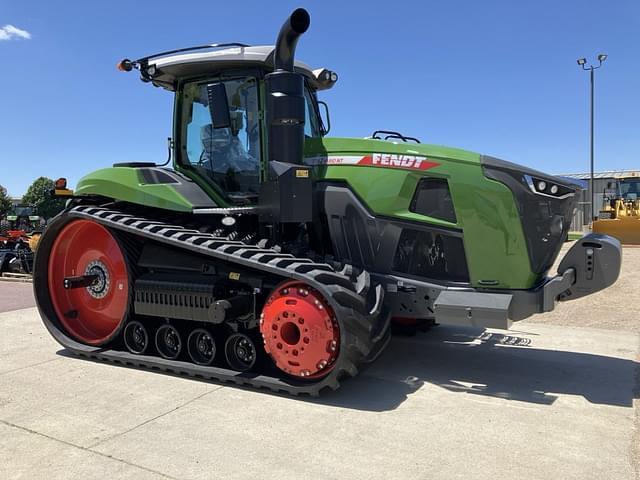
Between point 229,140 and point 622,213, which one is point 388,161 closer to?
point 229,140

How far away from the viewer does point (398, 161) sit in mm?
4602

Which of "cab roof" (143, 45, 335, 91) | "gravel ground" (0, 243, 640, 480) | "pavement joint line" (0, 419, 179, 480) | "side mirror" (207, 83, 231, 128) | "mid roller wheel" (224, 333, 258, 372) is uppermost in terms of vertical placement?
"cab roof" (143, 45, 335, 91)

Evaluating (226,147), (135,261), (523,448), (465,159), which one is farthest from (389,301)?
(135,261)

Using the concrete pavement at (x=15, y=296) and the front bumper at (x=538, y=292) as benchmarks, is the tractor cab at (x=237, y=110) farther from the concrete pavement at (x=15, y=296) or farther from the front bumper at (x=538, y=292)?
the concrete pavement at (x=15, y=296)

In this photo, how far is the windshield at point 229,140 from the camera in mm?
5129

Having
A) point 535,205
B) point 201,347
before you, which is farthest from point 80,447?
point 535,205

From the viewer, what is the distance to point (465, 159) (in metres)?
4.42

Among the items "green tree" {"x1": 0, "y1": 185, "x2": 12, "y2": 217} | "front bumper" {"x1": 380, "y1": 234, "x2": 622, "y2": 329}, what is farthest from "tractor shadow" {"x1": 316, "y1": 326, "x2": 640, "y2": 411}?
"green tree" {"x1": 0, "y1": 185, "x2": 12, "y2": 217}

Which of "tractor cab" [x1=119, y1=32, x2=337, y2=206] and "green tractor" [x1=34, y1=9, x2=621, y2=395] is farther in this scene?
"tractor cab" [x1=119, y1=32, x2=337, y2=206]

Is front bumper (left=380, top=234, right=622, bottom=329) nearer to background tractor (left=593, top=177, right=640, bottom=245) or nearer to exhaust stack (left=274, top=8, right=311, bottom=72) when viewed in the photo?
exhaust stack (left=274, top=8, right=311, bottom=72)

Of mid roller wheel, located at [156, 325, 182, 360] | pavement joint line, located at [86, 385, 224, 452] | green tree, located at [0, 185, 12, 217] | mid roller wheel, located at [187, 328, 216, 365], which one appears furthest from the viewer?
green tree, located at [0, 185, 12, 217]

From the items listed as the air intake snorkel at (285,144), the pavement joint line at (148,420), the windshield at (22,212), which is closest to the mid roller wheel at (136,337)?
the pavement joint line at (148,420)

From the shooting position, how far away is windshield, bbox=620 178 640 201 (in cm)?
2644

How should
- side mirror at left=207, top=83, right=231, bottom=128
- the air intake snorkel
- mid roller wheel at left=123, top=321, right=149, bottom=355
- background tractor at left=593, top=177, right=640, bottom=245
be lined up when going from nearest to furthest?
the air intake snorkel, side mirror at left=207, top=83, right=231, bottom=128, mid roller wheel at left=123, top=321, right=149, bottom=355, background tractor at left=593, top=177, right=640, bottom=245
